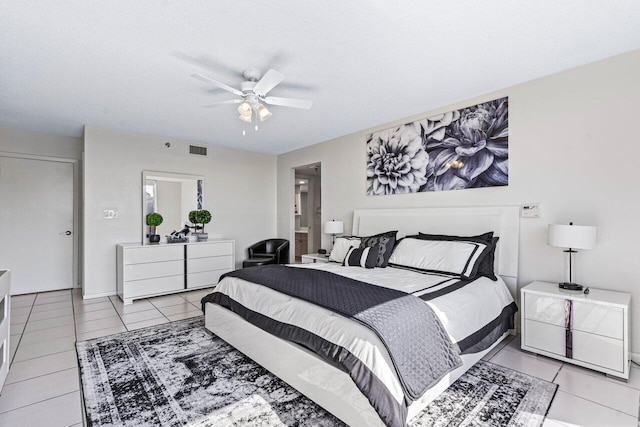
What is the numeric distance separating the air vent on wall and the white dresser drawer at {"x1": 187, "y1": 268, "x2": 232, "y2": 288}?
6.87 ft

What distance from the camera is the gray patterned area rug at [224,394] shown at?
1.81 m

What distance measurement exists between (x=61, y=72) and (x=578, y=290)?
15.9 ft

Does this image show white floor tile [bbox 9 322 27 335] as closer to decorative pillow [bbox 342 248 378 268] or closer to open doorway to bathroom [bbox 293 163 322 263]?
decorative pillow [bbox 342 248 378 268]

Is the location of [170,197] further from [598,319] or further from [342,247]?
[598,319]

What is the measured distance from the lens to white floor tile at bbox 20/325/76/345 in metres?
2.99

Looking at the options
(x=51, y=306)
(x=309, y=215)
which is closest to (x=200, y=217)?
(x=51, y=306)

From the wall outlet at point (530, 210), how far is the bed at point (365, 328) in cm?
8

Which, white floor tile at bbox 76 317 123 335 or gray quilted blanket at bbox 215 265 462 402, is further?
white floor tile at bbox 76 317 123 335

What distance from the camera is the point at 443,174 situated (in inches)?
144

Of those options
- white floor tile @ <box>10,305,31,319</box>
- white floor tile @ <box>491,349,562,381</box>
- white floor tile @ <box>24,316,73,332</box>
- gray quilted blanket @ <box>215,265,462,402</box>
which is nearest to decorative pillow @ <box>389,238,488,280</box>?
white floor tile @ <box>491,349,562,381</box>

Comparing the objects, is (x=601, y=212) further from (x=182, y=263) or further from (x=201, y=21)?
(x=182, y=263)

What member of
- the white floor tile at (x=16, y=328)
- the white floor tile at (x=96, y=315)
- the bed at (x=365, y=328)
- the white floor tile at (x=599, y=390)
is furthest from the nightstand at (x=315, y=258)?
the white floor tile at (x=16, y=328)

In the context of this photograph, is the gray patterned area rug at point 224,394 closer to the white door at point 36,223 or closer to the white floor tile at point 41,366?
the white floor tile at point 41,366

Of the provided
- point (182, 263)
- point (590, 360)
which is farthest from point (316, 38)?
point (182, 263)
